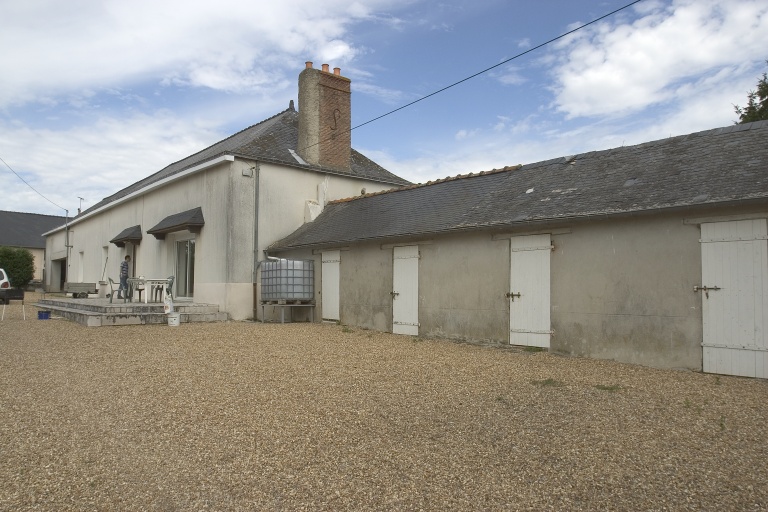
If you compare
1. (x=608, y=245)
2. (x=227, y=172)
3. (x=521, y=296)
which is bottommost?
(x=521, y=296)

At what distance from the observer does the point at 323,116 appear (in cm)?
1619

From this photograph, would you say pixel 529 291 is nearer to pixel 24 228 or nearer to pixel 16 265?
pixel 16 265

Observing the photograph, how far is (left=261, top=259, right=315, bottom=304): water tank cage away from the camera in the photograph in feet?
43.9

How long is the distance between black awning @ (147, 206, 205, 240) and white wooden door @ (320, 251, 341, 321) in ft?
13.6

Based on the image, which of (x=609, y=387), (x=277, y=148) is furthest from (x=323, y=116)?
(x=609, y=387)

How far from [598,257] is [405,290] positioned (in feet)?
14.1

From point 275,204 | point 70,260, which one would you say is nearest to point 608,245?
point 275,204

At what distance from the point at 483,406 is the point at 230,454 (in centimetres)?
243

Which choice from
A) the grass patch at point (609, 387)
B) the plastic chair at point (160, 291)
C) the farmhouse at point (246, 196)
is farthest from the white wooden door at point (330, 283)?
the grass patch at point (609, 387)

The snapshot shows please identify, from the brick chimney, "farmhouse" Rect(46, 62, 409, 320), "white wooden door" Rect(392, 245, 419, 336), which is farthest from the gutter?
"white wooden door" Rect(392, 245, 419, 336)

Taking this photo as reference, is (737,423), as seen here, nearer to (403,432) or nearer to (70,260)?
(403,432)

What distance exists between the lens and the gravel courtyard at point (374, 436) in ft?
10.3

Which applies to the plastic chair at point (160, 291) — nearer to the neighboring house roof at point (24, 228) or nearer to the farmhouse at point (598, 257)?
the farmhouse at point (598, 257)

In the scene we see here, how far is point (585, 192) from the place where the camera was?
8.87 meters
